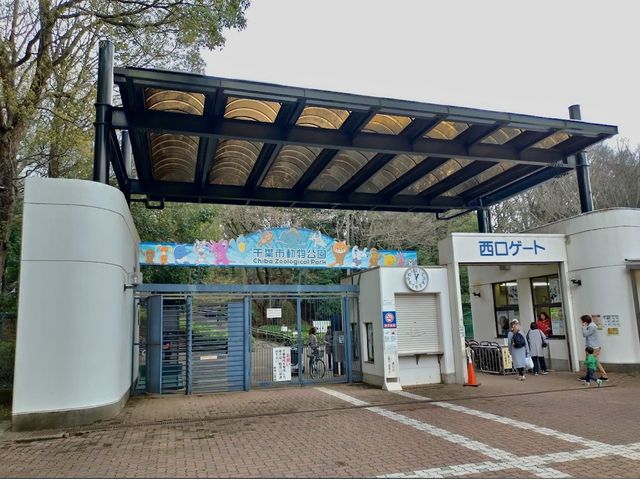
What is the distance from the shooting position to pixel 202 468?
231 inches

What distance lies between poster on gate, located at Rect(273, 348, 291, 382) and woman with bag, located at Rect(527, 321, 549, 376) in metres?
6.59

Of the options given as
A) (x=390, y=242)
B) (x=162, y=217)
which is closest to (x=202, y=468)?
(x=162, y=217)

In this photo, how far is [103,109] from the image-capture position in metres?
10.0

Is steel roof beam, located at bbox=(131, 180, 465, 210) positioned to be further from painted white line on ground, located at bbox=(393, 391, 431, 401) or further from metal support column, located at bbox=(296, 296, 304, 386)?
painted white line on ground, located at bbox=(393, 391, 431, 401)

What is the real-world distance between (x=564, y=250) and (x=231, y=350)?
977 cm

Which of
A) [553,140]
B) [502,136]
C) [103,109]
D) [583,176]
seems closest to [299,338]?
[103,109]

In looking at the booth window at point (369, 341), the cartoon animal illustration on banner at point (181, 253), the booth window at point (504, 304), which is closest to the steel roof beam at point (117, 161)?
the cartoon animal illustration on banner at point (181, 253)

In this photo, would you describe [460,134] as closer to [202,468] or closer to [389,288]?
[389,288]

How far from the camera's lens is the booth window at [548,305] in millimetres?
14516

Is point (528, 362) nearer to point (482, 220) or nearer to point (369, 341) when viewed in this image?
point (369, 341)

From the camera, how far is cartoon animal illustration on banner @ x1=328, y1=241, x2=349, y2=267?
48.2 feet

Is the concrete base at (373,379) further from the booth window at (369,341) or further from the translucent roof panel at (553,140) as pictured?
the translucent roof panel at (553,140)

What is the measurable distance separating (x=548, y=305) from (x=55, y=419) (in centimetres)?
1305

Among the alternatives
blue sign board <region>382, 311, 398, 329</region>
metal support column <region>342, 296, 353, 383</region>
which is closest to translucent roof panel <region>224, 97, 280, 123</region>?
metal support column <region>342, 296, 353, 383</region>
